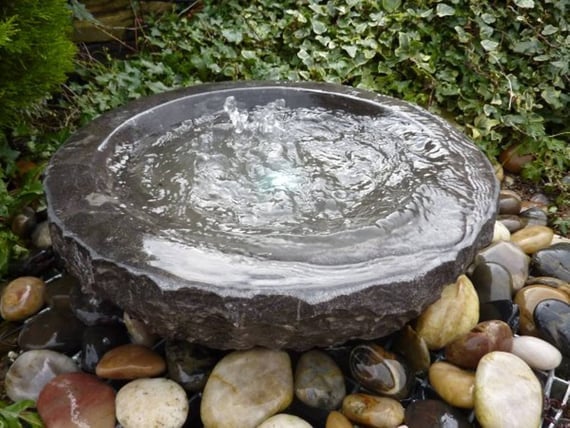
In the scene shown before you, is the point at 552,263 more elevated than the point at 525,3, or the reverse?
the point at 525,3

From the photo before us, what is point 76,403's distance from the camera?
1922 mm

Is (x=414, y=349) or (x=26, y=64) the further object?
(x=26, y=64)

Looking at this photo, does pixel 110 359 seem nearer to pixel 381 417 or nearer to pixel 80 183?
pixel 80 183

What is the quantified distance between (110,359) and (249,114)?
142 centimetres

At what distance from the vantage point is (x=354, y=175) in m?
2.34

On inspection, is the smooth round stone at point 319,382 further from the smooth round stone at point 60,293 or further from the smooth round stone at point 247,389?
the smooth round stone at point 60,293

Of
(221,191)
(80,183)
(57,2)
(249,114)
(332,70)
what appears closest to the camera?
(80,183)

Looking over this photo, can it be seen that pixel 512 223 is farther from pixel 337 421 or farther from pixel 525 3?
pixel 525 3

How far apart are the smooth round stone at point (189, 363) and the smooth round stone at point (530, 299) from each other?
1.28m

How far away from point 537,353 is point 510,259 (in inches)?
21.2

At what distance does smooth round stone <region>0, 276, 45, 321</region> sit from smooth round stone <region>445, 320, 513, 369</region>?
1.74m

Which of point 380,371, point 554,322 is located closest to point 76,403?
point 380,371

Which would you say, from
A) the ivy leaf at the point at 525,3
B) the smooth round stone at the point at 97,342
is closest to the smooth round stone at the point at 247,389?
the smooth round stone at the point at 97,342

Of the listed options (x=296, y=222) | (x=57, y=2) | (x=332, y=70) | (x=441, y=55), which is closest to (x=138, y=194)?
(x=296, y=222)
